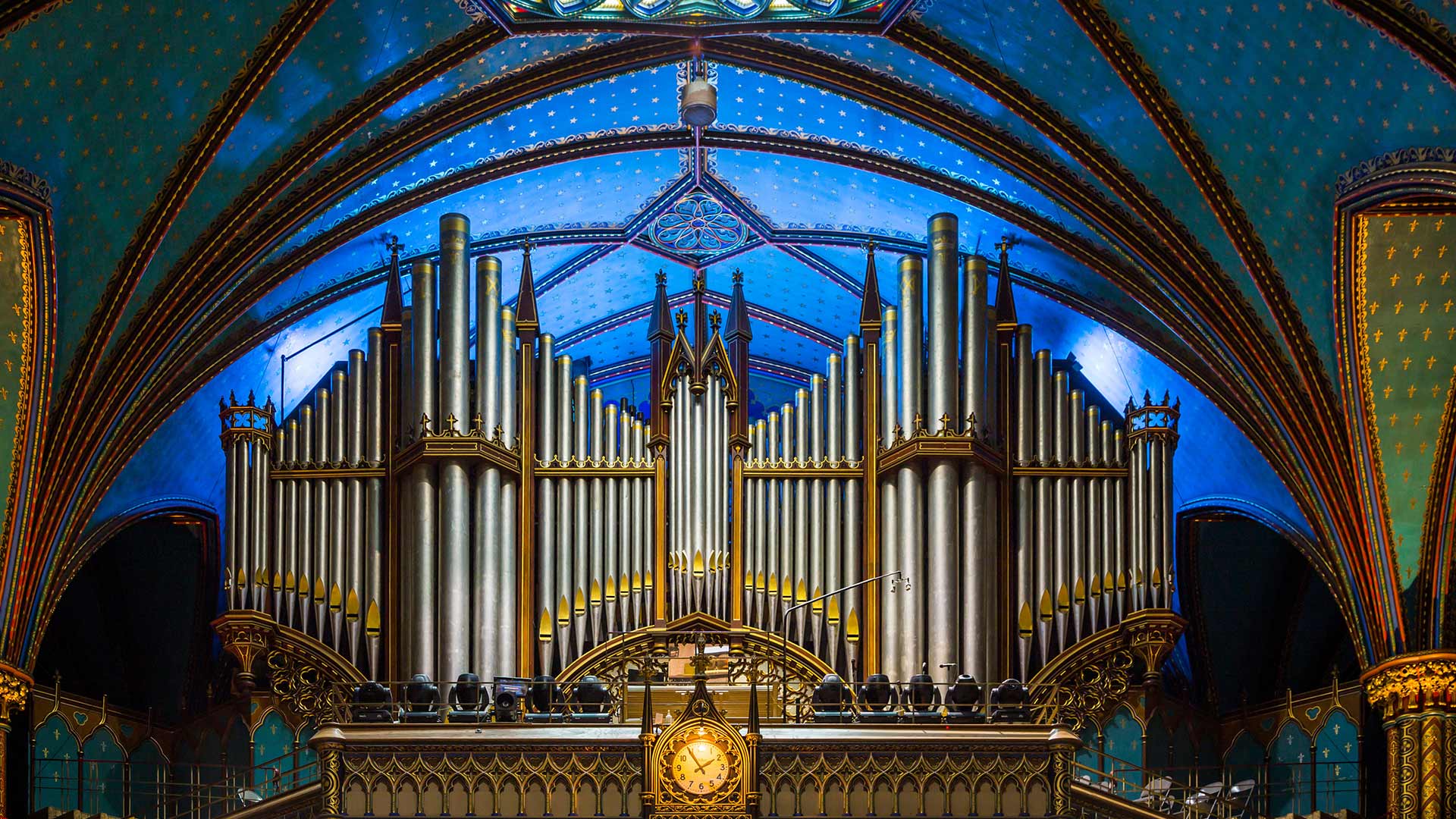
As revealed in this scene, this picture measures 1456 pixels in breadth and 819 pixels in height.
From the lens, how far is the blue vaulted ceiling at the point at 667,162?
18.4m

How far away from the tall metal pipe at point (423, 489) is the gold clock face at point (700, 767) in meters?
4.12

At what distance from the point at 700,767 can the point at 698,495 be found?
4.82 metres

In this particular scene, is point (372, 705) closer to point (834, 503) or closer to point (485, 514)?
point (485, 514)

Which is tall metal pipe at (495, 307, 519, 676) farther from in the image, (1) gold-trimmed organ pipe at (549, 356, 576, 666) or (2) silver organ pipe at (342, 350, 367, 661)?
(2) silver organ pipe at (342, 350, 367, 661)

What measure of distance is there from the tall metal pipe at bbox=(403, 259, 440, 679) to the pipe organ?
23 millimetres

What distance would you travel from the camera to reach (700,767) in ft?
59.5

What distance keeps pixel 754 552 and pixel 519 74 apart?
16.9 feet

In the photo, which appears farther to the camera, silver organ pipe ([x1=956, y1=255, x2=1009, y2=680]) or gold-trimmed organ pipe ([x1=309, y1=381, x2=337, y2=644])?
gold-trimmed organ pipe ([x1=309, y1=381, x2=337, y2=644])

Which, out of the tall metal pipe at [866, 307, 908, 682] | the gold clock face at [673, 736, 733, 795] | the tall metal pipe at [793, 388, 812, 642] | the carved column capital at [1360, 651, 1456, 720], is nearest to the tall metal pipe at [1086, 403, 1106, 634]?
the tall metal pipe at [866, 307, 908, 682]

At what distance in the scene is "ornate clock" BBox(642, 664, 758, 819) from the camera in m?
18.0

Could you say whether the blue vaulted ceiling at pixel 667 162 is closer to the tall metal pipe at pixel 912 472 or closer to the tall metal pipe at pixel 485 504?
the tall metal pipe at pixel 912 472

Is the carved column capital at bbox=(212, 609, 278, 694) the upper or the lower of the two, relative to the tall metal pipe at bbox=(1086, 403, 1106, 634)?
lower

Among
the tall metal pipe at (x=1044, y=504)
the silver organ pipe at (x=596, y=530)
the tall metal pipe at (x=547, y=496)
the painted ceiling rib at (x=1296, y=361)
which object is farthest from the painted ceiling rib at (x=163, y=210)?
the tall metal pipe at (x=1044, y=504)

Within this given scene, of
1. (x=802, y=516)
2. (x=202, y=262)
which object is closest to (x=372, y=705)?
(x=202, y=262)
